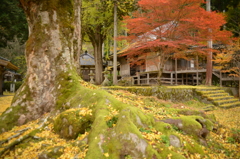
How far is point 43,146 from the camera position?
12.2 feet

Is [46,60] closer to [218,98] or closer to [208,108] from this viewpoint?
[208,108]

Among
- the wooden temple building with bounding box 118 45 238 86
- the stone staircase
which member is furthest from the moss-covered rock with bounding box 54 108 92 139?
the wooden temple building with bounding box 118 45 238 86

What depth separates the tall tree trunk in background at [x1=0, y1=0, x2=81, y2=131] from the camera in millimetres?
5434

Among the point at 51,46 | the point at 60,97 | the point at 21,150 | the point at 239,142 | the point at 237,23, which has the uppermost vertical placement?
the point at 237,23

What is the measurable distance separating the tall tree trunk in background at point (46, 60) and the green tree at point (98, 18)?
9252mm

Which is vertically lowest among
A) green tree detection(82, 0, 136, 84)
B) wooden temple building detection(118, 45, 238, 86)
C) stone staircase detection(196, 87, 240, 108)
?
stone staircase detection(196, 87, 240, 108)

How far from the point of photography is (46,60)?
5855 mm

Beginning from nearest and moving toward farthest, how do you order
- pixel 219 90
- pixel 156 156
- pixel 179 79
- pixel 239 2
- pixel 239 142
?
pixel 156 156 < pixel 239 142 < pixel 219 90 < pixel 179 79 < pixel 239 2

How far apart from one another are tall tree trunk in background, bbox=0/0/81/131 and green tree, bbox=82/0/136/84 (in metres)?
9.25

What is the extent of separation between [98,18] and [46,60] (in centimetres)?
1314

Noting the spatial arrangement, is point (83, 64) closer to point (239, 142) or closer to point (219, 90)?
point (219, 90)

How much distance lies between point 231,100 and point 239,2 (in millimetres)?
16767

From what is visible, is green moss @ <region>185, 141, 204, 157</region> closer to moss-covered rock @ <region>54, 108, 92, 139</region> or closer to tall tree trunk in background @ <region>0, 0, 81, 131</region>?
moss-covered rock @ <region>54, 108, 92, 139</region>

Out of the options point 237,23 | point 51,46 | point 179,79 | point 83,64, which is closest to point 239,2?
point 237,23
